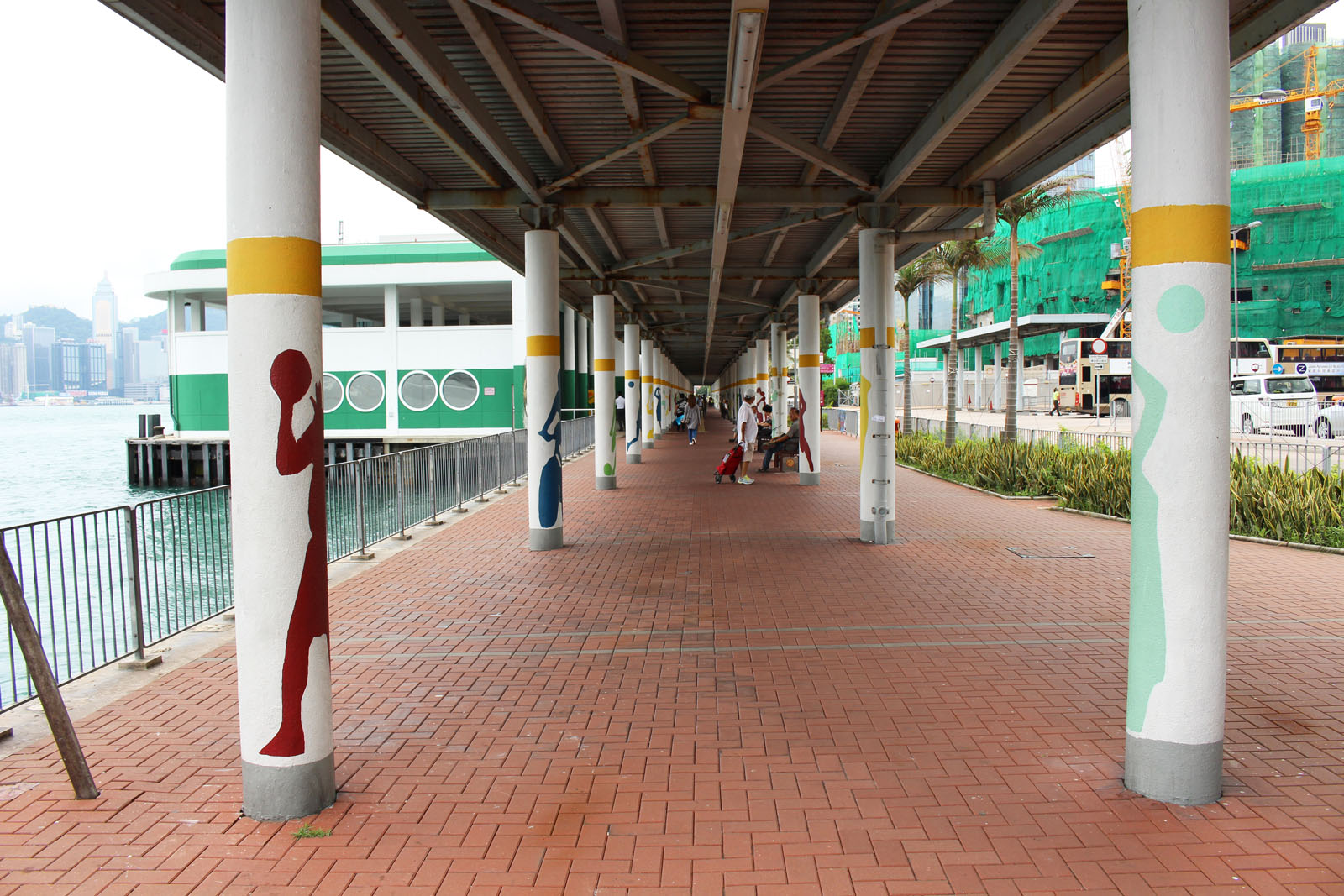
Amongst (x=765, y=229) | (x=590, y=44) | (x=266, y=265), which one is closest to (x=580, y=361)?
(x=765, y=229)

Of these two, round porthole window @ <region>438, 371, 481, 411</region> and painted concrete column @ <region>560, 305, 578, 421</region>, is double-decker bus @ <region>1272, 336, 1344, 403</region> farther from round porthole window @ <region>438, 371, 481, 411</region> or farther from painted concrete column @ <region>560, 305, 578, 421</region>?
round porthole window @ <region>438, 371, 481, 411</region>

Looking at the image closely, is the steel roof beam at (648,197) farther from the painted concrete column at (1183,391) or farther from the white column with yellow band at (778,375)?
the white column with yellow band at (778,375)

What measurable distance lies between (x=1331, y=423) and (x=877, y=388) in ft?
72.2

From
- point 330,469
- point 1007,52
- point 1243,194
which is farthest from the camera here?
point 1243,194

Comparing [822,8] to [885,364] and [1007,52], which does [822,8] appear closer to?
[1007,52]

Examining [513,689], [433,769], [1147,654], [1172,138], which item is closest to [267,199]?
[433,769]

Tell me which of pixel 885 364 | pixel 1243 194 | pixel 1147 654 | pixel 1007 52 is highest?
pixel 1243 194

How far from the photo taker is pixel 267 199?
163 inches

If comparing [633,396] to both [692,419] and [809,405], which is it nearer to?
[809,405]

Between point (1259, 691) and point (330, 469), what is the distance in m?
9.17

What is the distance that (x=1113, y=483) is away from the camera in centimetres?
1402

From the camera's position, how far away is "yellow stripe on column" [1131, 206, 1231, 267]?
414 centimetres

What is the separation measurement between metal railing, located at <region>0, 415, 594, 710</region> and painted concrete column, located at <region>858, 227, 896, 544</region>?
20.7 ft

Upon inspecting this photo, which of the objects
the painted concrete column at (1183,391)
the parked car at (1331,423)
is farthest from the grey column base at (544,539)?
the parked car at (1331,423)
